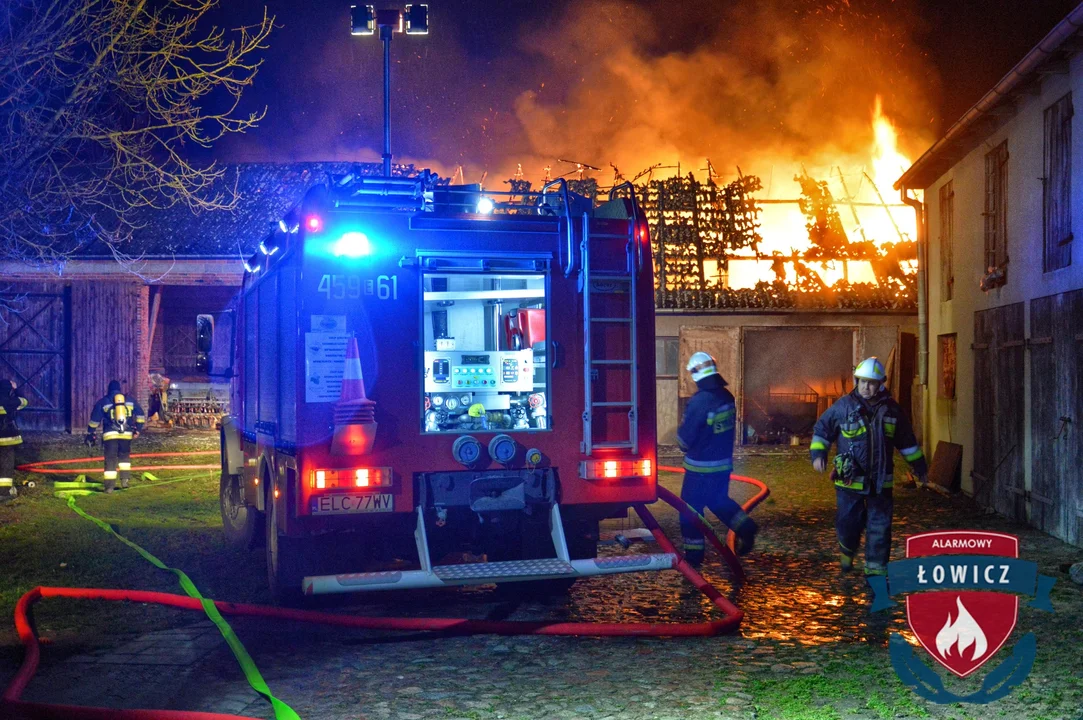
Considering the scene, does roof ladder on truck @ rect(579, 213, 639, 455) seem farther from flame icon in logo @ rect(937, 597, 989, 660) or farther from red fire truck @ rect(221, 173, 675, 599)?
flame icon in logo @ rect(937, 597, 989, 660)

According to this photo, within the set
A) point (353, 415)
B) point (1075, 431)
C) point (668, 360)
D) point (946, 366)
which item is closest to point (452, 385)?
point (353, 415)

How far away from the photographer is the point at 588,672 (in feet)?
18.4

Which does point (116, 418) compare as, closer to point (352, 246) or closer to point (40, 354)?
point (352, 246)

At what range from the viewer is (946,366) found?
1498 cm

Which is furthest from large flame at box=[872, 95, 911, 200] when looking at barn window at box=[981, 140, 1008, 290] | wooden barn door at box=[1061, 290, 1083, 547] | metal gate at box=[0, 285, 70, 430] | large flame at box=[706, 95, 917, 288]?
metal gate at box=[0, 285, 70, 430]

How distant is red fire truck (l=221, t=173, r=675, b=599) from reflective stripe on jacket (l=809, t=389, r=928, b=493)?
1869 millimetres

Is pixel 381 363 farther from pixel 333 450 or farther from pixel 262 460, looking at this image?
pixel 262 460

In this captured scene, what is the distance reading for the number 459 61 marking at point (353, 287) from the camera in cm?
661

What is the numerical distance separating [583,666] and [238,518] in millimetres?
5444

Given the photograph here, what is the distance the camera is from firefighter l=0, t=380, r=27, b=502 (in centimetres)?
1264

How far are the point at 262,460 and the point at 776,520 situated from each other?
587 centimetres

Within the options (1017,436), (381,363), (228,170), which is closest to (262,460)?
(381,363)

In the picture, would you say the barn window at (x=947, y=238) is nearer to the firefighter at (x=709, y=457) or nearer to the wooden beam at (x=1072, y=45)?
the wooden beam at (x=1072, y=45)

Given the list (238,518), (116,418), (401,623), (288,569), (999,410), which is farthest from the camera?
(116,418)
